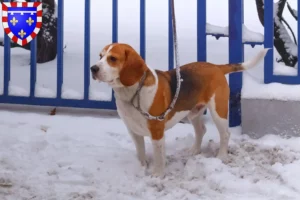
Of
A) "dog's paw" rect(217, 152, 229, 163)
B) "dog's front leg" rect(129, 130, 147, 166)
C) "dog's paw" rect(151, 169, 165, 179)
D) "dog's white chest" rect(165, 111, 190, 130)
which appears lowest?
"dog's paw" rect(151, 169, 165, 179)

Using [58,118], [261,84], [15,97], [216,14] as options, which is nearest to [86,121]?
[58,118]

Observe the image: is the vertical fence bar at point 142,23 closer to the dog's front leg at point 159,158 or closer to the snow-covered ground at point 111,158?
the snow-covered ground at point 111,158

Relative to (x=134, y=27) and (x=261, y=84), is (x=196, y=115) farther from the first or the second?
(x=134, y=27)

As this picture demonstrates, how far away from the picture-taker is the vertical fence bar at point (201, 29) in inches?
199

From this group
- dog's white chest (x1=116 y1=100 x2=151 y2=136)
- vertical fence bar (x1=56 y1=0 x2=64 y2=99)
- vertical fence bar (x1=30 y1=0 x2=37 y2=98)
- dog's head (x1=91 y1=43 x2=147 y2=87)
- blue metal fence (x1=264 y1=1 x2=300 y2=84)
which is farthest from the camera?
vertical fence bar (x1=30 y1=0 x2=37 y2=98)

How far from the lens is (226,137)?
427 cm

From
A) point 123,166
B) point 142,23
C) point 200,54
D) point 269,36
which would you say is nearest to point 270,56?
point 269,36

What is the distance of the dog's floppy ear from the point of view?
3.68m

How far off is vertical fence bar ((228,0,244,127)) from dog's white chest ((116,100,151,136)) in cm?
140

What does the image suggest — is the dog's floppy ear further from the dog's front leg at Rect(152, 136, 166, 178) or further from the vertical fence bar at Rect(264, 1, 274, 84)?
the vertical fence bar at Rect(264, 1, 274, 84)

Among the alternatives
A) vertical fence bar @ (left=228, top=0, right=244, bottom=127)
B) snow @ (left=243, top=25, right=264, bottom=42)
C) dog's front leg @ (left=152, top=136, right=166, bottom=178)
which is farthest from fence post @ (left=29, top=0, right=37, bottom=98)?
dog's front leg @ (left=152, top=136, right=166, bottom=178)

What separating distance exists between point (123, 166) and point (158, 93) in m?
0.63

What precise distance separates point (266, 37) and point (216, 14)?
421 cm

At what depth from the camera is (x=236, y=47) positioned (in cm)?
498
